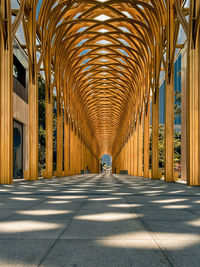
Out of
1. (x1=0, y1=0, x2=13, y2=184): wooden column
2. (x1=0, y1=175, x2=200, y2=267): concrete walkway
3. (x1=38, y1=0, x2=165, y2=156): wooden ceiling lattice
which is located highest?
(x1=38, y1=0, x2=165, y2=156): wooden ceiling lattice

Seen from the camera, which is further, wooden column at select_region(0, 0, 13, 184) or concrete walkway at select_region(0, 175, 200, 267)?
wooden column at select_region(0, 0, 13, 184)

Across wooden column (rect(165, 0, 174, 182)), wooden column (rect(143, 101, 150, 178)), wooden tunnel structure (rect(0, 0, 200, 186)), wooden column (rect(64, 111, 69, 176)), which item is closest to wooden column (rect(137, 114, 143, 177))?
wooden tunnel structure (rect(0, 0, 200, 186))

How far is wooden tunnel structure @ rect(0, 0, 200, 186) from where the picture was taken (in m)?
14.0

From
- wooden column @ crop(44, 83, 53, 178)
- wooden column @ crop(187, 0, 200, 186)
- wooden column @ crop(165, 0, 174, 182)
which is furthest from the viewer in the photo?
wooden column @ crop(44, 83, 53, 178)

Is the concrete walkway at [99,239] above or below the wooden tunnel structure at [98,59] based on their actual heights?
below

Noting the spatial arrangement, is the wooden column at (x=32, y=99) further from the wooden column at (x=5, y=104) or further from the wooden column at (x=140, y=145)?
the wooden column at (x=140, y=145)

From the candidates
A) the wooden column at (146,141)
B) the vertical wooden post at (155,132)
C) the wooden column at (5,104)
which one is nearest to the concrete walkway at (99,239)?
the wooden column at (5,104)

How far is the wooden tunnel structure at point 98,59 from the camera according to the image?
45.9 feet

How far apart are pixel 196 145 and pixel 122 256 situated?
35.5 feet

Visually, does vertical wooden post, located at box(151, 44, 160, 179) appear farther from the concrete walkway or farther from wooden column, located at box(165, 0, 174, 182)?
the concrete walkway

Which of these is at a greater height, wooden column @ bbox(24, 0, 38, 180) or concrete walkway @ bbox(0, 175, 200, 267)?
wooden column @ bbox(24, 0, 38, 180)

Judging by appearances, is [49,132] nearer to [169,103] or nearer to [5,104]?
[169,103]

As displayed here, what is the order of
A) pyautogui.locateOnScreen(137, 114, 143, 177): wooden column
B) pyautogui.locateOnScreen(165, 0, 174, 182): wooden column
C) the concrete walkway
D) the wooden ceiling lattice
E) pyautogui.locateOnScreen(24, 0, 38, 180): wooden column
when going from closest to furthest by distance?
the concrete walkway, pyautogui.locateOnScreen(165, 0, 174, 182): wooden column, pyautogui.locateOnScreen(24, 0, 38, 180): wooden column, the wooden ceiling lattice, pyautogui.locateOnScreen(137, 114, 143, 177): wooden column

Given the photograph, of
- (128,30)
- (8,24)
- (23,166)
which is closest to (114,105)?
(128,30)
